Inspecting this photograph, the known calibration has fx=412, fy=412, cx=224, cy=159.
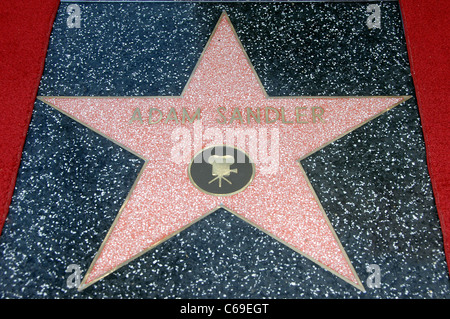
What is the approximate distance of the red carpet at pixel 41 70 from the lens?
1.16 m

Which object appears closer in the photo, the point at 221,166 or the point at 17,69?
the point at 221,166

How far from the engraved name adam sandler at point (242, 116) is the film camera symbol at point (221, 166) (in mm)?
129

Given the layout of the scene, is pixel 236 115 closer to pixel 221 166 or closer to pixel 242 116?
pixel 242 116

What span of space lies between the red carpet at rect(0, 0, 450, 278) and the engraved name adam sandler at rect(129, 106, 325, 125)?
0.33m

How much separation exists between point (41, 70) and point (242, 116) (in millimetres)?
671

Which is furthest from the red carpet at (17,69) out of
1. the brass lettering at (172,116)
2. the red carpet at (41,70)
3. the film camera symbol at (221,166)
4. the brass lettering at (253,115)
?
the brass lettering at (253,115)

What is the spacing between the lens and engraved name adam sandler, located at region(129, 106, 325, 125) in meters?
1.22

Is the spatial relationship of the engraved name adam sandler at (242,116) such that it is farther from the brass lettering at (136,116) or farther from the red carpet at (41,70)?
the red carpet at (41,70)

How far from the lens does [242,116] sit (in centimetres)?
124

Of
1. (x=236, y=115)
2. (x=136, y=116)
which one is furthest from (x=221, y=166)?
(x=136, y=116)

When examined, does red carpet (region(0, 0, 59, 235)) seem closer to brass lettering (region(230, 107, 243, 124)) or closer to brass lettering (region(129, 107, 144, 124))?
brass lettering (region(129, 107, 144, 124))

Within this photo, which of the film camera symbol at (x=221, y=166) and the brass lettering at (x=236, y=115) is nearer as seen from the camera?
the film camera symbol at (x=221, y=166)

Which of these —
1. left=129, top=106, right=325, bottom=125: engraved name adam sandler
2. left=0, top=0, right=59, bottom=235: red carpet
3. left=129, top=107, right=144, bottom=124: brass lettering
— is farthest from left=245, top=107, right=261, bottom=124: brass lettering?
left=0, top=0, right=59, bottom=235: red carpet
